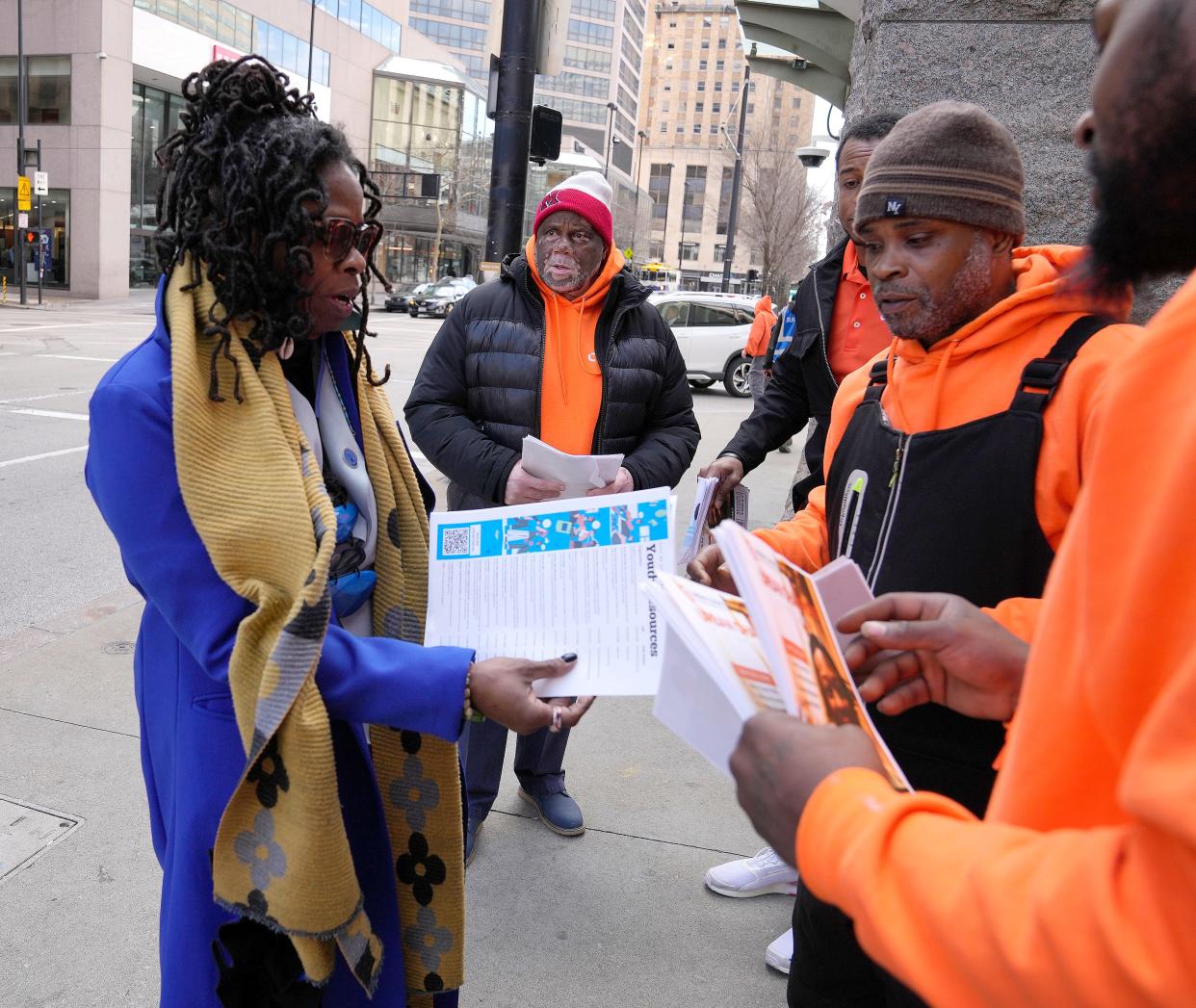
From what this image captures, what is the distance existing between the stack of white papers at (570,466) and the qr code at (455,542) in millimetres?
849

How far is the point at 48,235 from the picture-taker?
3069cm

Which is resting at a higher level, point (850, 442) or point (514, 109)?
point (514, 109)

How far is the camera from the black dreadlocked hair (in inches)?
62.3

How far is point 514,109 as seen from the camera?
6.04m

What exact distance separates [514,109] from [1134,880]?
6077mm

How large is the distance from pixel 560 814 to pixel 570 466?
1.31 metres

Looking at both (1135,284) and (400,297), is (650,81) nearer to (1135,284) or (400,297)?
(400,297)

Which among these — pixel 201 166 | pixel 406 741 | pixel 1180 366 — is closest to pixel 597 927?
pixel 406 741

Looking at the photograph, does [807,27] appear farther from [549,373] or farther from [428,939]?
[428,939]

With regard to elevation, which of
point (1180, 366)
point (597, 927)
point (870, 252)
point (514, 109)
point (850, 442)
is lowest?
point (597, 927)

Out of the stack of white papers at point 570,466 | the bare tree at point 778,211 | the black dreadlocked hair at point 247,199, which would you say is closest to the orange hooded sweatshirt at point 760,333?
the stack of white papers at point 570,466

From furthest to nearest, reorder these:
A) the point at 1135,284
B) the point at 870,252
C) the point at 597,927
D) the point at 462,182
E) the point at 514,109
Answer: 1. the point at 462,182
2. the point at 514,109
3. the point at 597,927
4. the point at 870,252
5. the point at 1135,284

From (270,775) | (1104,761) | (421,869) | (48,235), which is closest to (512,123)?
(421,869)

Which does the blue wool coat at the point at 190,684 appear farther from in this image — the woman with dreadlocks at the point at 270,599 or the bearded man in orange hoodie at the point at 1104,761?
the bearded man in orange hoodie at the point at 1104,761
